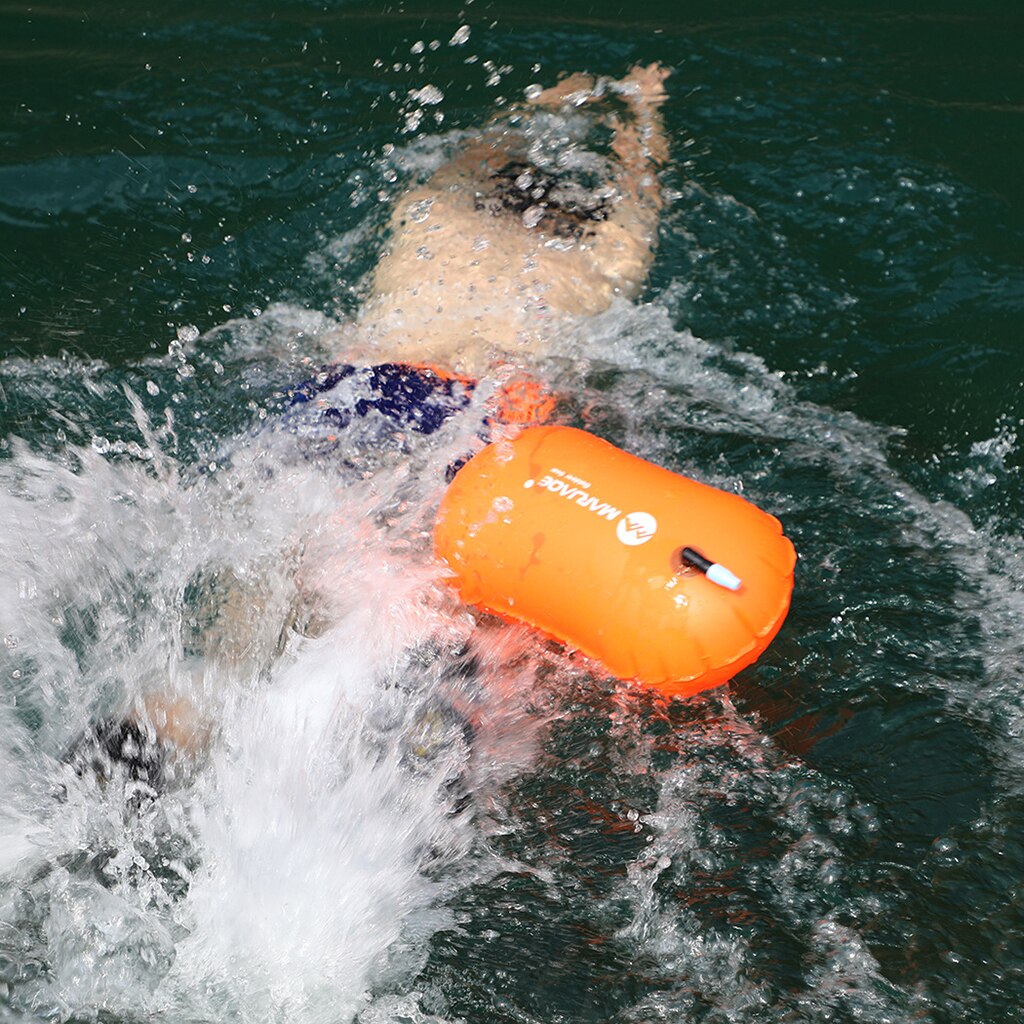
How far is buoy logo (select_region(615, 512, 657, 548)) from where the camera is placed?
9.55 feet

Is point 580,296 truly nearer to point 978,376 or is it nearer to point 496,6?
point 978,376

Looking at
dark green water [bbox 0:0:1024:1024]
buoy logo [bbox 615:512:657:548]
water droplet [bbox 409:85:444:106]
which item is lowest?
dark green water [bbox 0:0:1024:1024]

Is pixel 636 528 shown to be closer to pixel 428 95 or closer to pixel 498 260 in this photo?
pixel 498 260

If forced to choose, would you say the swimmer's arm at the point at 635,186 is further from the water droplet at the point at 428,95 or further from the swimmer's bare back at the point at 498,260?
the water droplet at the point at 428,95

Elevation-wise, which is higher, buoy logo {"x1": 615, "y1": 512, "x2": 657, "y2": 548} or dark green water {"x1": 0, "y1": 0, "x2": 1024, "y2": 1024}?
buoy logo {"x1": 615, "y1": 512, "x2": 657, "y2": 548}

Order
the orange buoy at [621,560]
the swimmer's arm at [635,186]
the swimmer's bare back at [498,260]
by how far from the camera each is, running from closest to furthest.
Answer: the orange buoy at [621,560] < the swimmer's bare back at [498,260] < the swimmer's arm at [635,186]

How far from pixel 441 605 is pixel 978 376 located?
7.18 feet

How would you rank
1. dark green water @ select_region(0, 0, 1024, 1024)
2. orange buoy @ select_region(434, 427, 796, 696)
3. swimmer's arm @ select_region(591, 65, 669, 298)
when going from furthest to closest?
1. swimmer's arm @ select_region(591, 65, 669, 298)
2. orange buoy @ select_region(434, 427, 796, 696)
3. dark green water @ select_region(0, 0, 1024, 1024)

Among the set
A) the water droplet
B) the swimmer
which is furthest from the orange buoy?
the water droplet

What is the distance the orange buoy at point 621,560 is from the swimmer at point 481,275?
42cm

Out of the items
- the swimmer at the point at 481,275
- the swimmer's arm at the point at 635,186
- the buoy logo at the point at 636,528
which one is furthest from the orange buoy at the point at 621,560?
the swimmer's arm at the point at 635,186

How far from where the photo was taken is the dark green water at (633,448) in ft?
8.59

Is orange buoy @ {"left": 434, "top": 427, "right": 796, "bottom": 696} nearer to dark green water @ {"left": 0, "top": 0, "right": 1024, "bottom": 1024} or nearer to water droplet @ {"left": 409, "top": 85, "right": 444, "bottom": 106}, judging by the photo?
dark green water @ {"left": 0, "top": 0, "right": 1024, "bottom": 1024}

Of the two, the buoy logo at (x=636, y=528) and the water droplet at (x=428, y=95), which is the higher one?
the water droplet at (x=428, y=95)
